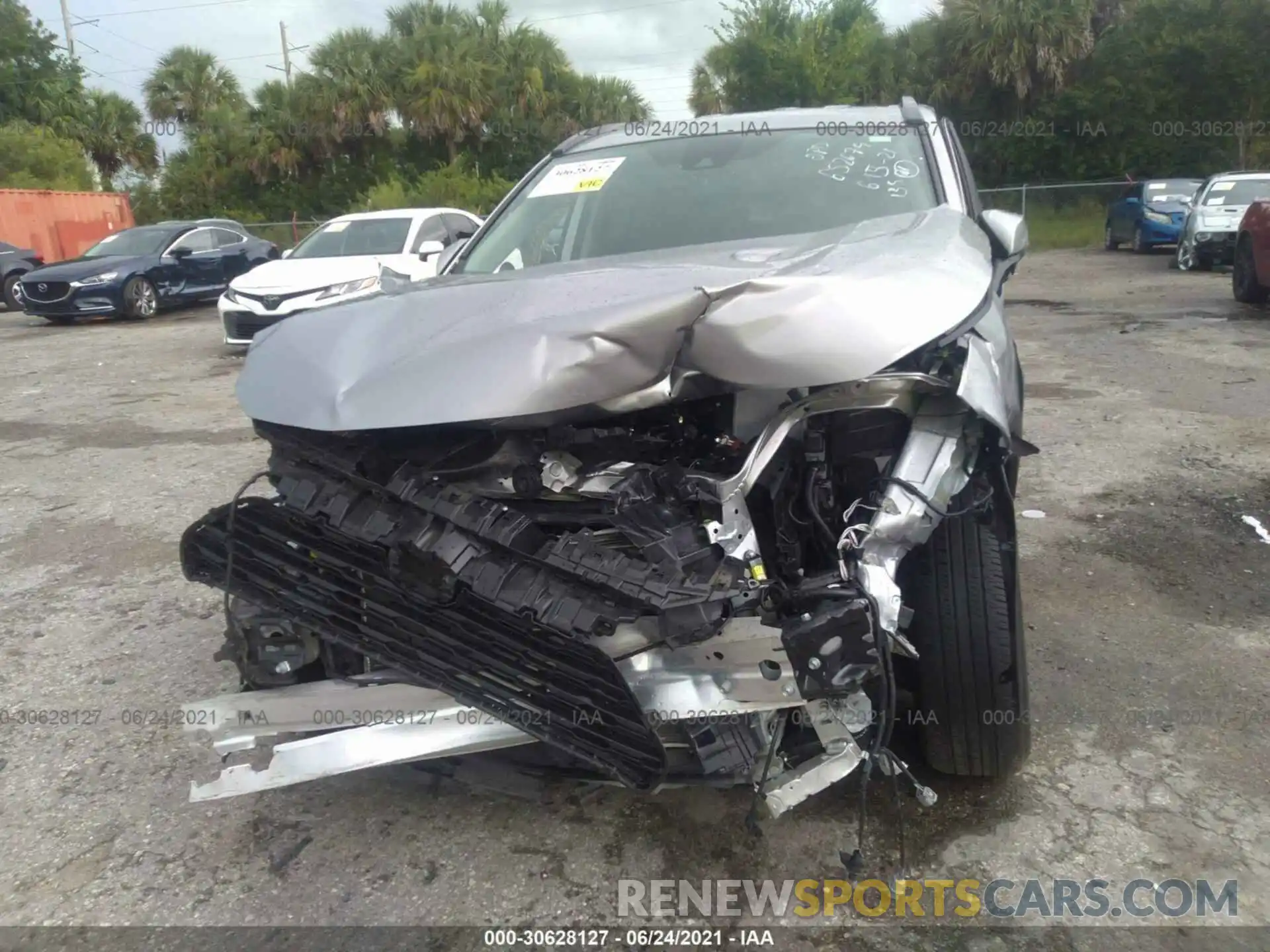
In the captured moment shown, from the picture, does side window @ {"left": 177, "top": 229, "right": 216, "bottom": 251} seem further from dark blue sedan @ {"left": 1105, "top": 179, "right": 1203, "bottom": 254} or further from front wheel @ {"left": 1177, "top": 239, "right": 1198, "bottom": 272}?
dark blue sedan @ {"left": 1105, "top": 179, "right": 1203, "bottom": 254}

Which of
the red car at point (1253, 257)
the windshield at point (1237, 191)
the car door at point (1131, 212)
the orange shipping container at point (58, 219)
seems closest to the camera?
the red car at point (1253, 257)

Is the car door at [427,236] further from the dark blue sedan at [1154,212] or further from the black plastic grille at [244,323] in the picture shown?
the dark blue sedan at [1154,212]

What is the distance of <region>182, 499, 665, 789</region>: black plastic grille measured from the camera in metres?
1.98

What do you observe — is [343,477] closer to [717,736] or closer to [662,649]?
[662,649]

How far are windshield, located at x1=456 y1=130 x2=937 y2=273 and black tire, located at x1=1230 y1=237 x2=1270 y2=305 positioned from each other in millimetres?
8784

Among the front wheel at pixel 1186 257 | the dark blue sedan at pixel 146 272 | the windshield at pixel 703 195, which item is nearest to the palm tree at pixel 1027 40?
the front wheel at pixel 1186 257

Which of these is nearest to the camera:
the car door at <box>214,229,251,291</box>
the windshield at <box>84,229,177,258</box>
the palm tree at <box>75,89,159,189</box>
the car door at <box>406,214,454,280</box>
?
the car door at <box>406,214,454,280</box>

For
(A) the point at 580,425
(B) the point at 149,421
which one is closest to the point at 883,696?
(A) the point at 580,425

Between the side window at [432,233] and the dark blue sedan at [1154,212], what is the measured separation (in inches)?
514

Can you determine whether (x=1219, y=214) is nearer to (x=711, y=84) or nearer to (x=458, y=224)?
(x=458, y=224)

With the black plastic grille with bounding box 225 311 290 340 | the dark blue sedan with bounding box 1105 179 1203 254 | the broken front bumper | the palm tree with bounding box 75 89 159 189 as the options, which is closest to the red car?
the dark blue sedan with bounding box 1105 179 1203 254

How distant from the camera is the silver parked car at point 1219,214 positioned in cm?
1373

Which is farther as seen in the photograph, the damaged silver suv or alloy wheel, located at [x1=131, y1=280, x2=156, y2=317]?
alloy wheel, located at [x1=131, y1=280, x2=156, y2=317]

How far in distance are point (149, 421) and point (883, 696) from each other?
22.1ft
